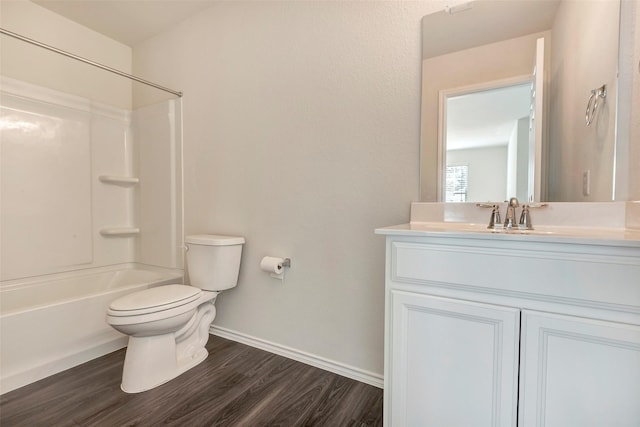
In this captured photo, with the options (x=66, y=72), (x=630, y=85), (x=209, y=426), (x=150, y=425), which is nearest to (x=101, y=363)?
(x=150, y=425)

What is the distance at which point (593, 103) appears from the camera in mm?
1148

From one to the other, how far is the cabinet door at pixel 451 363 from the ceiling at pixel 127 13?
2469 millimetres

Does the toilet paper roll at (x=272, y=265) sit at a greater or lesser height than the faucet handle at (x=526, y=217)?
lesser

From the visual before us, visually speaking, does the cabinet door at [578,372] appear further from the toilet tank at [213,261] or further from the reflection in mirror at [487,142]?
the toilet tank at [213,261]

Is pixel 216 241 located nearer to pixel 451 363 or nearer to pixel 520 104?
pixel 451 363

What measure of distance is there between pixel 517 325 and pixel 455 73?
1119mm

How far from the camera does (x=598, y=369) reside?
780 millimetres

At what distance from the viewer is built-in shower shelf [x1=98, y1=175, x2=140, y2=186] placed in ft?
8.07

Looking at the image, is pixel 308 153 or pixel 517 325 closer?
pixel 517 325

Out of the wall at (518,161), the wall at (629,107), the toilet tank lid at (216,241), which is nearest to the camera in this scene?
the wall at (629,107)

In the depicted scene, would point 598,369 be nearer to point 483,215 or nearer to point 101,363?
point 483,215

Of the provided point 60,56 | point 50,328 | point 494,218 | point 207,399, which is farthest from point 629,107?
point 60,56

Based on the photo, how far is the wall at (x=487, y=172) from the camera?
4.27 ft

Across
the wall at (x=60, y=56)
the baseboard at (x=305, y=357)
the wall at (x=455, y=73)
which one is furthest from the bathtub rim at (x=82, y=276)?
the wall at (x=455, y=73)
